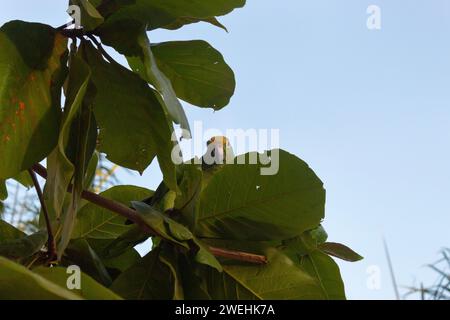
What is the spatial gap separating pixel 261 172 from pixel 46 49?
207 millimetres

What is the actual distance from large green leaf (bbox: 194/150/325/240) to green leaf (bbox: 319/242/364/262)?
10 centimetres

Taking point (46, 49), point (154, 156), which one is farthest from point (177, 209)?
point (46, 49)

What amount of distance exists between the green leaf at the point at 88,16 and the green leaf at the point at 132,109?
0.02m

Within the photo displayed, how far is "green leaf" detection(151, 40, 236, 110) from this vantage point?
705mm

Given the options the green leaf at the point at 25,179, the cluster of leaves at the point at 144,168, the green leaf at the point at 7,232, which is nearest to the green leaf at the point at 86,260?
the cluster of leaves at the point at 144,168

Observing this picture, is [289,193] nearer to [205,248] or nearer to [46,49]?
[205,248]

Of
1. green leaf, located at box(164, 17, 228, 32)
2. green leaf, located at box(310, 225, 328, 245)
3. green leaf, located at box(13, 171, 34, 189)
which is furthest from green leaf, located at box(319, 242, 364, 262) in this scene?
green leaf, located at box(13, 171, 34, 189)

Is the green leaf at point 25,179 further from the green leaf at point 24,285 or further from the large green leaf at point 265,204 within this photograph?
the green leaf at point 24,285

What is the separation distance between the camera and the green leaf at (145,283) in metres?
0.61

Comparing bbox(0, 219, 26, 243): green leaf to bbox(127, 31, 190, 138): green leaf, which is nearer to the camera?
bbox(127, 31, 190, 138): green leaf

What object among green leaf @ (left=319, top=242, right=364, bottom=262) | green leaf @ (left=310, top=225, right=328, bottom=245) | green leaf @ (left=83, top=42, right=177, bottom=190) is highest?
green leaf @ (left=83, top=42, right=177, bottom=190)

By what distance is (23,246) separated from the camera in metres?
0.64

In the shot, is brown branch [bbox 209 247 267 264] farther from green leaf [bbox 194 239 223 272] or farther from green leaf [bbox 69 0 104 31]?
green leaf [bbox 69 0 104 31]

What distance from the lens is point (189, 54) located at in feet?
2.34
